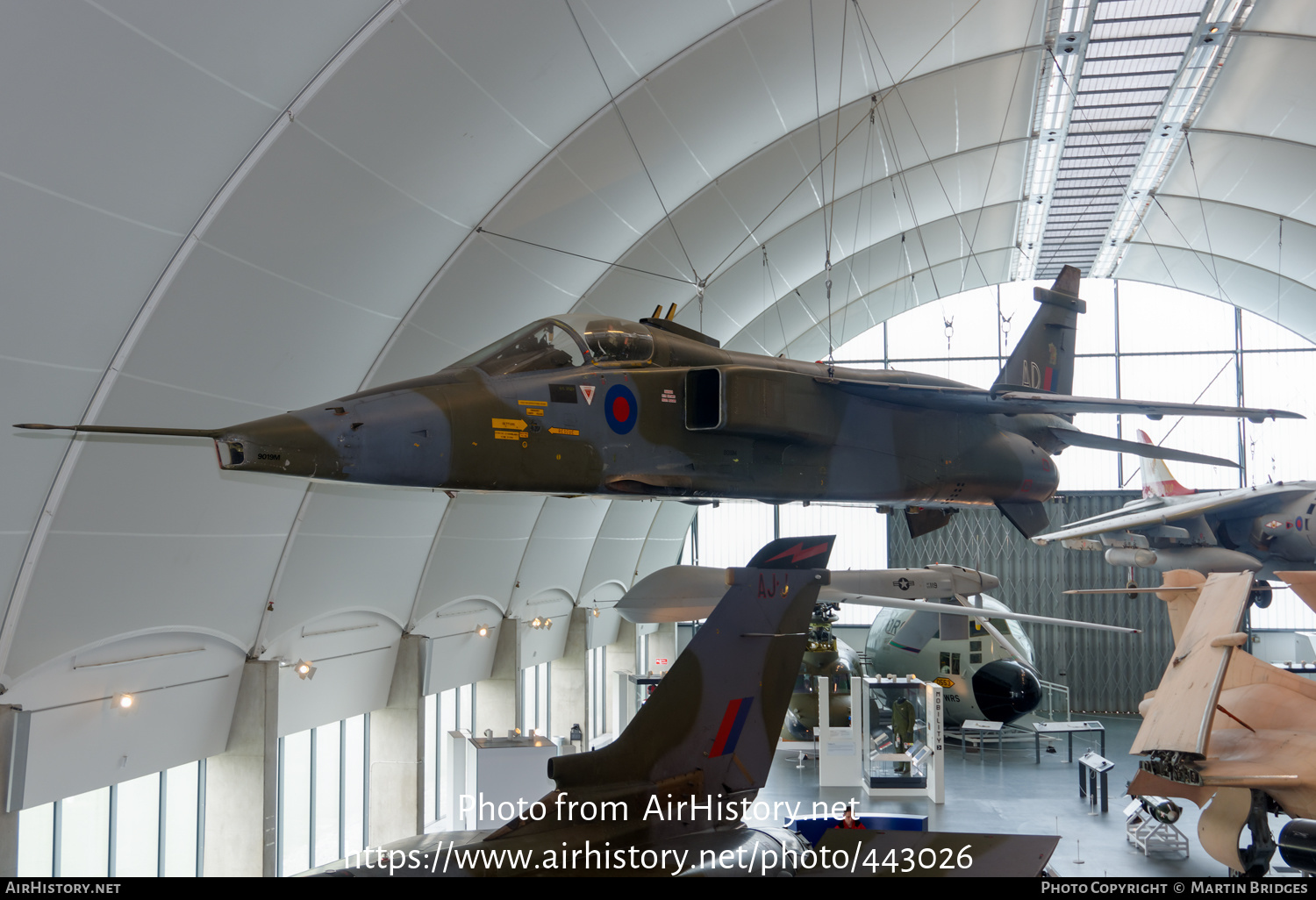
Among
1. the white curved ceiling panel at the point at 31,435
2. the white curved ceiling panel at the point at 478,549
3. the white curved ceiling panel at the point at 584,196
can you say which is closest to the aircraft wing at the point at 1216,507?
the white curved ceiling panel at the point at 584,196

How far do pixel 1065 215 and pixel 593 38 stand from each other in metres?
18.2

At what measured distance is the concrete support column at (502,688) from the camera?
18484mm

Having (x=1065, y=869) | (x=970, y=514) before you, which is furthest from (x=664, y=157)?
(x=970, y=514)

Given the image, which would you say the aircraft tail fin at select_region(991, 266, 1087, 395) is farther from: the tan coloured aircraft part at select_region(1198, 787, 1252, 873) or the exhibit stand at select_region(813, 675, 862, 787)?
the exhibit stand at select_region(813, 675, 862, 787)

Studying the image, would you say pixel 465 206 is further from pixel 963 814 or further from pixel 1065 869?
pixel 963 814

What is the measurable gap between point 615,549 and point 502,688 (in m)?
5.74

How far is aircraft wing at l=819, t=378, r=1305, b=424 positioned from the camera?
26.8 ft

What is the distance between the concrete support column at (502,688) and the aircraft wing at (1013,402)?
38.9ft

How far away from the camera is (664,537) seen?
26.8 meters

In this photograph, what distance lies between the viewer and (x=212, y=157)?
775 centimetres

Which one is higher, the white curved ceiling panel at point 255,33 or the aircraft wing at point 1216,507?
the white curved ceiling panel at point 255,33

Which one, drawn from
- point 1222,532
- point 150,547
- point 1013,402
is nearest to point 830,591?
point 1013,402

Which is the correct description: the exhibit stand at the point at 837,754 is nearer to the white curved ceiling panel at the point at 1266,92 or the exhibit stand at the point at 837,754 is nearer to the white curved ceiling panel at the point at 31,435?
the white curved ceiling panel at the point at 1266,92

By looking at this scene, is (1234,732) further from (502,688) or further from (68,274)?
(502,688)
